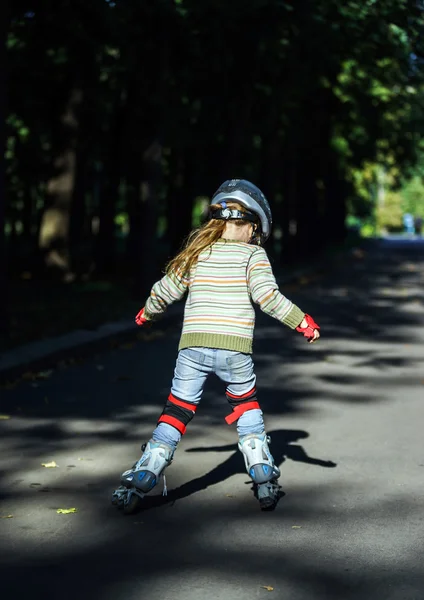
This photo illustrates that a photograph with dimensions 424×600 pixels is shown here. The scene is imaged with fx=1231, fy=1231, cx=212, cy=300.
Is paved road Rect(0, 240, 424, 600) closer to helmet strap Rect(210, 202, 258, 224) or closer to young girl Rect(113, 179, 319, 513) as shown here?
young girl Rect(113, 179, 319, 513)

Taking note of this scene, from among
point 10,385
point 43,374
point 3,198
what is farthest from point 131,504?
point 3,198

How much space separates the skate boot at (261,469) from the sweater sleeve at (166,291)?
793mm

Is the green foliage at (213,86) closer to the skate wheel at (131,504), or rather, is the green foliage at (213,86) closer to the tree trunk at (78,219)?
the tree trunk at (78,219)

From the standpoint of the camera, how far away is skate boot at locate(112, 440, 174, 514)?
5949 mm

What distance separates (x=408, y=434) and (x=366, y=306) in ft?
39.6

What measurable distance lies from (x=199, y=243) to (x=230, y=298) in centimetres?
32

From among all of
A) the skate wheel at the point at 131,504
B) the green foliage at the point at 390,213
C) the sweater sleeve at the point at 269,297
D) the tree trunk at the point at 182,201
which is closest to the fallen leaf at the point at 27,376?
the skate wheel at the point at 131,504

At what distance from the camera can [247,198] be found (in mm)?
6121

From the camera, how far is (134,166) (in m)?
29.2

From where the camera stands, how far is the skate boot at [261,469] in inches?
238

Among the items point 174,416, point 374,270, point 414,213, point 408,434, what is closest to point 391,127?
point 374,270

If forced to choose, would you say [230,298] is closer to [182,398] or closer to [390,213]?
[182,398]

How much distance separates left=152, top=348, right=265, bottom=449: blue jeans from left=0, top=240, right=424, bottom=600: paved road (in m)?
0.39

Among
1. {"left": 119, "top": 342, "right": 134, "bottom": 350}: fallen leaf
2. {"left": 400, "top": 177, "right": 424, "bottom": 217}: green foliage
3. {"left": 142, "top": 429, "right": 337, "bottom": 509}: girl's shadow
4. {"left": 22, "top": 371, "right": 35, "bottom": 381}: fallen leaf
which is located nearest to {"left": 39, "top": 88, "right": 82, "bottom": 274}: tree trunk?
{"left": 119, "top": 342, "right": 134, "bottom": 350}: fallen leaf
